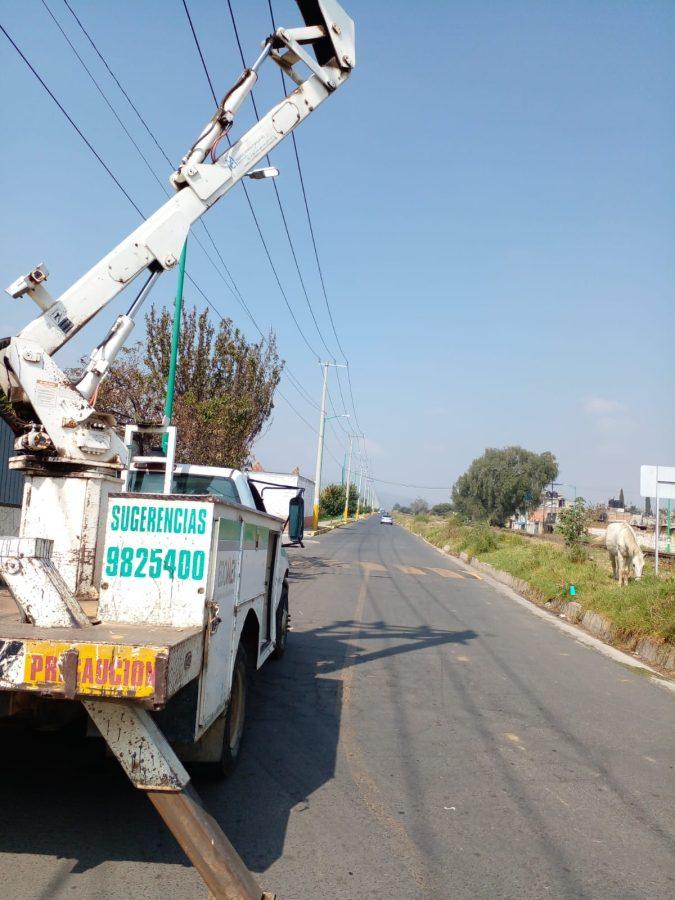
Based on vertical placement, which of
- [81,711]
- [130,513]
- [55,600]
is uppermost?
[130,513]

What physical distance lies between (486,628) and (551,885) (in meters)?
8.82

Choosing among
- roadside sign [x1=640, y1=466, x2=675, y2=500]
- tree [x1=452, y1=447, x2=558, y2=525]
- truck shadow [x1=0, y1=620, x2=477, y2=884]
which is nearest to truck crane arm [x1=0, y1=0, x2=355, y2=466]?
truck shadow [x1=0, y1=620, x2=477, y2=884]

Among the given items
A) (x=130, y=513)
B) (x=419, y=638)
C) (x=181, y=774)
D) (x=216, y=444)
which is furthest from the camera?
(x=216, y=444)

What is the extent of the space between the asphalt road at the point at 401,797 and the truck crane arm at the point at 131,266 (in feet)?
7.41

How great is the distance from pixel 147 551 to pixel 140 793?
1.86 m

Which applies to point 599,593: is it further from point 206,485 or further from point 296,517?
point 206,485

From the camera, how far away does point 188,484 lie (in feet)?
24.4

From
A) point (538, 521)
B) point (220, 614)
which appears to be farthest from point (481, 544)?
point (538, 521)

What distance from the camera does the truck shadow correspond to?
12.7 ft

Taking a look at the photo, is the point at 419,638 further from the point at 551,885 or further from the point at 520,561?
the point at 520,561

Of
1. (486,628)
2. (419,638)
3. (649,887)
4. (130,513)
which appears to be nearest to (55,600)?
(130,513)

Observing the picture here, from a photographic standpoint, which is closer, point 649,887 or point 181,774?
point 181,774

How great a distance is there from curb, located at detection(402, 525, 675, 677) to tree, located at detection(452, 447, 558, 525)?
2495 inches

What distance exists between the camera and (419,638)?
1102 cm
